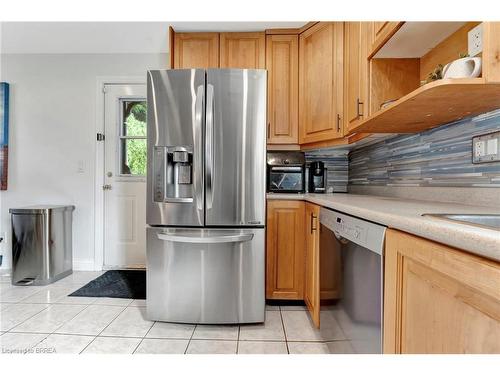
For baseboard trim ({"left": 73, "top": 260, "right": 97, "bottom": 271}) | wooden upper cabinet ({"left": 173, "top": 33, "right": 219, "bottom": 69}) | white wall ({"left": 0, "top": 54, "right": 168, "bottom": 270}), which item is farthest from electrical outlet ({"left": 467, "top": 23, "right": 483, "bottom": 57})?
baseboard trim ({"left": 73, "top": 260, "right": 97, "bottom": 271})

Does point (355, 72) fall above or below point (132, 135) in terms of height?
above

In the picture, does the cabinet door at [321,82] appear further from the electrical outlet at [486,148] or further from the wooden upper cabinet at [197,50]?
the electrical outlet at [486,148]

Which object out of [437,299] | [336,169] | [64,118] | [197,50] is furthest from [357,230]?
[64,118]

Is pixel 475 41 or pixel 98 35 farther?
pixel 98 35

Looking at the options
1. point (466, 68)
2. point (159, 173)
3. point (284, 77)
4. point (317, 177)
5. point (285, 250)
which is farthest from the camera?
point (317, 177)

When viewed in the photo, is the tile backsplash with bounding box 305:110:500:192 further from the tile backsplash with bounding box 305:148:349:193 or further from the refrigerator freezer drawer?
the refrigerator freezer drawer

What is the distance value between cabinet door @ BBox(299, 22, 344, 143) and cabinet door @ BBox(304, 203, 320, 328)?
665 mm

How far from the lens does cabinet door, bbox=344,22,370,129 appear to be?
5.45 ft

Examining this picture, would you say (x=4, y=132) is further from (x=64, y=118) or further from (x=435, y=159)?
(x=435, y=159)

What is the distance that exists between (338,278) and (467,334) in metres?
0.77

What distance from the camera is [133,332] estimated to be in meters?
1.77

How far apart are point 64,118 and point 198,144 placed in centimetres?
210

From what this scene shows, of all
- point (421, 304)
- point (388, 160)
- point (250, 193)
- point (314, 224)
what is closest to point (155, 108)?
point (250, 193)

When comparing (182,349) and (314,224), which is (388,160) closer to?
(314,224)
